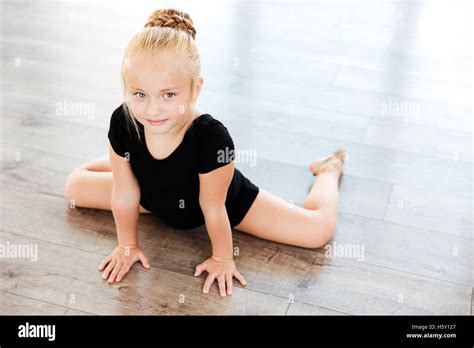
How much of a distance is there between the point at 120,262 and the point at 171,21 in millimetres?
539

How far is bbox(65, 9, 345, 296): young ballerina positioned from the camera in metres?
1.20

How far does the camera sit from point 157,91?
1.21 m

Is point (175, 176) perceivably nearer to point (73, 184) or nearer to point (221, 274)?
point (221, 274)

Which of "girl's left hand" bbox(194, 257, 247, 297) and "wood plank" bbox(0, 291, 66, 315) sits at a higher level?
"girl's left hand" bbox(194, 257, 247, 297)

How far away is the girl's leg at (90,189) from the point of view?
158 centimetres

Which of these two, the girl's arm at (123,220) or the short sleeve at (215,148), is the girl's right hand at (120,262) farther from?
the short sleeve at (215,148)

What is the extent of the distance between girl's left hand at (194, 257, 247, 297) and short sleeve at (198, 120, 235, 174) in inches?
9.1

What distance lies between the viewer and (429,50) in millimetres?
2646

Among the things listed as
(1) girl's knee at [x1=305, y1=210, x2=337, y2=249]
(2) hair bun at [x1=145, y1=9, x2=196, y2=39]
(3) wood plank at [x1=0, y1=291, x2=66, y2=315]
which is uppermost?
(2) hair bun at [x1=145, y1=9, x2=196, y2=39]

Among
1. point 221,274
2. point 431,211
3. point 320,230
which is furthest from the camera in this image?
point 431,211

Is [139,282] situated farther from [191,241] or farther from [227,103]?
[227,103]
